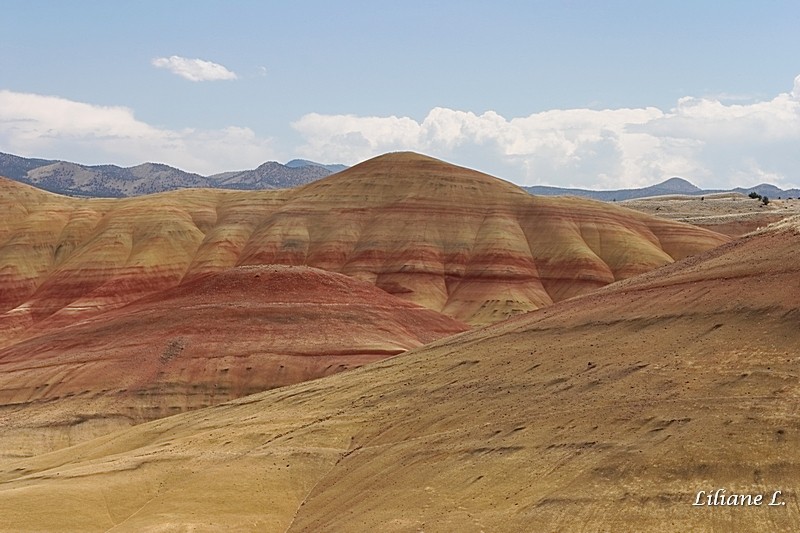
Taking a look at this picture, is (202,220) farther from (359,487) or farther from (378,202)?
(359,487)

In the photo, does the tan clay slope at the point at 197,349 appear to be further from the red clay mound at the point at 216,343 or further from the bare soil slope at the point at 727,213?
the bare soil slope at the point at 727,213

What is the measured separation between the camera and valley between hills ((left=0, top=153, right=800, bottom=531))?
27.7 m

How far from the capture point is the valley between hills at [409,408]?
2770cm

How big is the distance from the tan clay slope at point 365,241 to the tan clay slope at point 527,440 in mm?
63424

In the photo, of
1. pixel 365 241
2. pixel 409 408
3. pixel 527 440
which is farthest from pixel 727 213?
pixel 527 440

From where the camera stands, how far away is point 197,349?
73.9 meters

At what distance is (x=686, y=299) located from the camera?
4169 centimetres

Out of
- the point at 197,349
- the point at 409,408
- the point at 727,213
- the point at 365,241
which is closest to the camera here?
the point at 409,408

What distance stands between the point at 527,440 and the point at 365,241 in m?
99.6

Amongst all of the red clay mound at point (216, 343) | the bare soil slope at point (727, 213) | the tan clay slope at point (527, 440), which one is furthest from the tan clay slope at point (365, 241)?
the tan clay slope at point (527, 440)

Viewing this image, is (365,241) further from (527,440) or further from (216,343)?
(527,440)

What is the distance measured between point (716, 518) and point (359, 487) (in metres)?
15.5

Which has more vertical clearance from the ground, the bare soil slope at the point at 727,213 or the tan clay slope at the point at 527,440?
the bare soil slope at the point at 727,213

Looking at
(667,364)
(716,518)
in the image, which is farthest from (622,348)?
(716,518)
